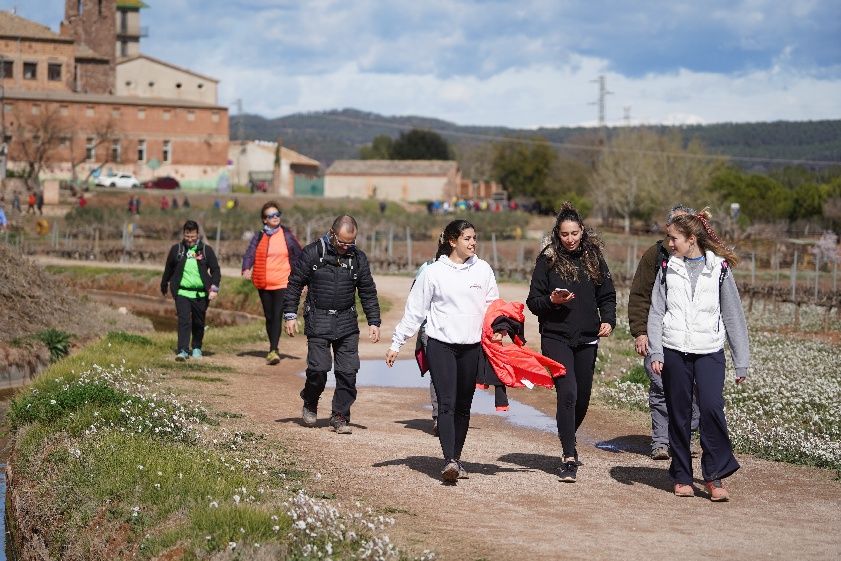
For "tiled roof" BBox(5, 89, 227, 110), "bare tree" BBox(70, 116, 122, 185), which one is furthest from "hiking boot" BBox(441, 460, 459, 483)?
"tiled roof" BBox(5, 89, 227, 110)

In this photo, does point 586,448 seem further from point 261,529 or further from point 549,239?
point 261,529

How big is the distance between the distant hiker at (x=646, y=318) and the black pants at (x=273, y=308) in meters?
7.13

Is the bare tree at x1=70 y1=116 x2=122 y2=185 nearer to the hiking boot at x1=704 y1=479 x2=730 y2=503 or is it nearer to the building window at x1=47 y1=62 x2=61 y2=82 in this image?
the building window at x1=47 y1=62 x2=61 y2=82

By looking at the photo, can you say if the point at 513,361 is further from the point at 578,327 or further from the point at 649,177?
the point at 649,177

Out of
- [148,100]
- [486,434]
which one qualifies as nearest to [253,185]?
[148,100]

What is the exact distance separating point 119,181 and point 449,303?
83436mm

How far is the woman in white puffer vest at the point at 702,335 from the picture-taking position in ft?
31.8

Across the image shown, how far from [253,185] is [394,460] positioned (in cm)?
9163

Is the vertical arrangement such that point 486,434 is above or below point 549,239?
below

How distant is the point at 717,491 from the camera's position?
959 cm

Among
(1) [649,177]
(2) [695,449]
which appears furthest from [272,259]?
(1) [649,177]

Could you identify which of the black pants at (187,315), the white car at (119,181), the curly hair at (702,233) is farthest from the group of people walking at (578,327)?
the white car at (119,181)

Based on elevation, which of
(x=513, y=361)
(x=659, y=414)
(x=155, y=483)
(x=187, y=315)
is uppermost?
(x=513, y=361)

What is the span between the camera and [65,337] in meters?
20.7
